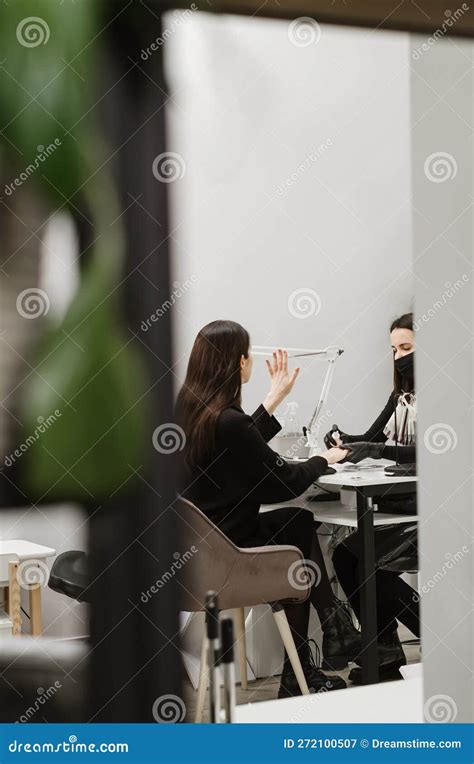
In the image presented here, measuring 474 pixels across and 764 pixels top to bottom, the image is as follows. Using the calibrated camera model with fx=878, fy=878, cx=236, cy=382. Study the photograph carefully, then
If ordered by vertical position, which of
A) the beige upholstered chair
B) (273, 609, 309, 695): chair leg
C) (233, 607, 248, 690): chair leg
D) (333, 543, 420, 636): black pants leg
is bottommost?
(233, 607, 248, 690): chair leg

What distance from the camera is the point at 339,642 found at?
7.47 feet

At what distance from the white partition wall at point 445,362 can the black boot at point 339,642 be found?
4.83 feet

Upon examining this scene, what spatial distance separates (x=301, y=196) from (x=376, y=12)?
2.32m

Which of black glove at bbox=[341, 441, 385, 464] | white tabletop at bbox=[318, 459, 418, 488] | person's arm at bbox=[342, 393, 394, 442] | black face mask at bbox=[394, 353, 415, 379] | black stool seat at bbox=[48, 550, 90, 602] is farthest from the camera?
person's arm at bbox=[342, 393, 394, 442]

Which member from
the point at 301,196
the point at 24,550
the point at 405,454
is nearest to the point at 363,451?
the point at 405,454

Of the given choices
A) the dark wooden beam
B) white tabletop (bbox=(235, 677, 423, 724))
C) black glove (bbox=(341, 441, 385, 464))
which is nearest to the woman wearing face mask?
black glove (bbox=(341, 441, 385, 464))

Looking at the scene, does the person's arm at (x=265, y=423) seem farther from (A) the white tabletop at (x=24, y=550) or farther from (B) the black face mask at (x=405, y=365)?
(A) the white tabletop at (x=24, y=550)

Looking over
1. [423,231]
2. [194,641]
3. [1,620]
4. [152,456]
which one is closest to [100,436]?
[152,456]

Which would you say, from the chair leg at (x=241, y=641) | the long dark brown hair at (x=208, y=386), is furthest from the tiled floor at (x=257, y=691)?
the long dark brown hair at (x=208, y=386)

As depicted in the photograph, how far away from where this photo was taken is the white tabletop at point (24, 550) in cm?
211

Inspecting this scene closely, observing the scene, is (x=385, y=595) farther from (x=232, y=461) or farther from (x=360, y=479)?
(x=232, y=461)

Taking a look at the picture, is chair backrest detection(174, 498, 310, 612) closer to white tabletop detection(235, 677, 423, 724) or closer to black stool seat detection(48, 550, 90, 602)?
black stool seat detection(48, 550, 90, 602)

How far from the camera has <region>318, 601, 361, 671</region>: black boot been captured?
2.27 meters

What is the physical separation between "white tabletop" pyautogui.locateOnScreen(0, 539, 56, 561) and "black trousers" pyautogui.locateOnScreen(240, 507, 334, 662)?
54 cm
